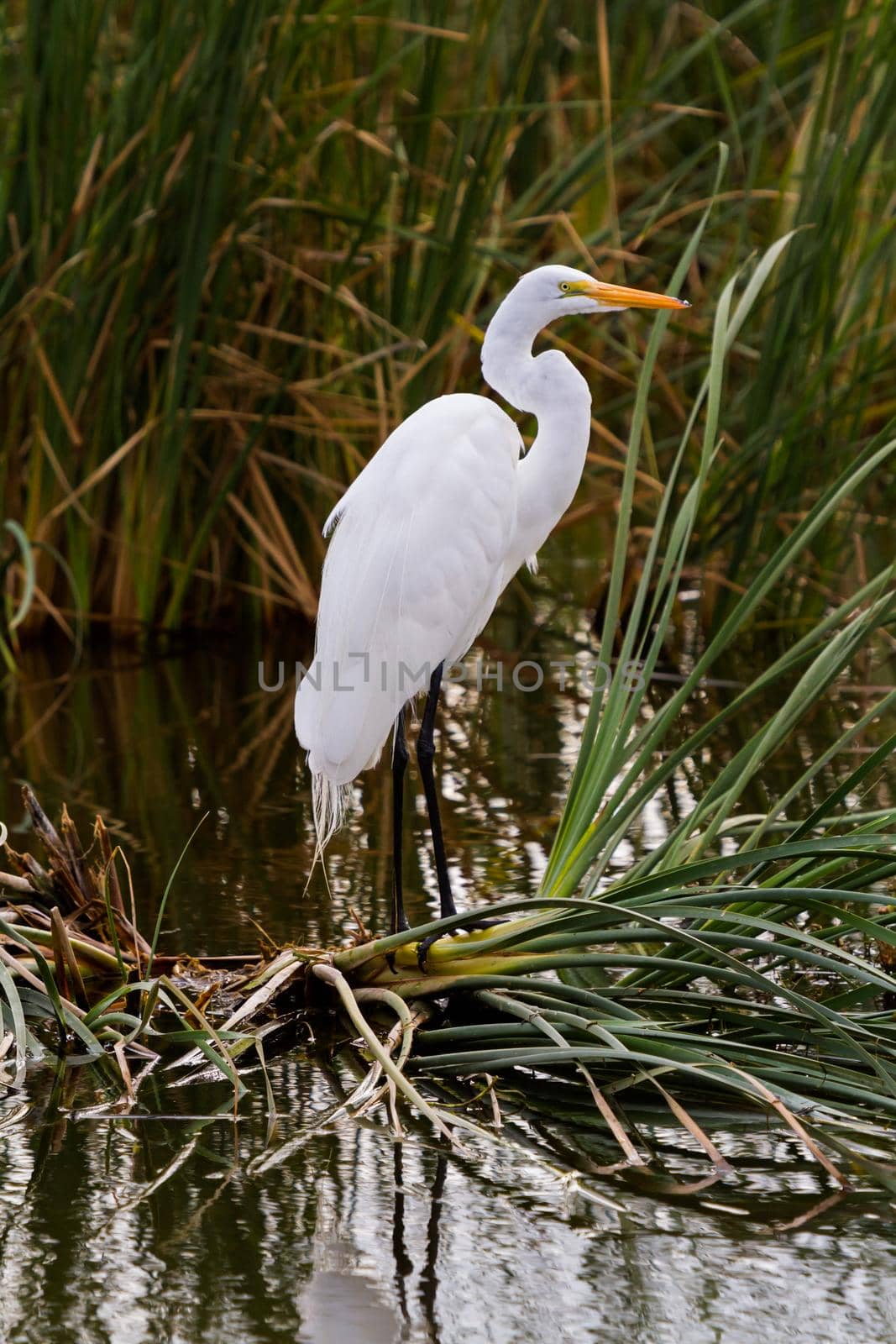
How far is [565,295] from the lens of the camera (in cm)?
279

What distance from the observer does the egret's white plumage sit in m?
2.79

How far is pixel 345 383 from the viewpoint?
16.4 feet

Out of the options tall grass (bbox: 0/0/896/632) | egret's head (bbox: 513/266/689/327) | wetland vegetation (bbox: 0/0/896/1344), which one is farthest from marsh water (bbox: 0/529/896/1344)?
tall grass (bbox: 0/0/896/632)

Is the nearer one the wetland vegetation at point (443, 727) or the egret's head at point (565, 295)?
the wetland vegetation at point (443, 727)

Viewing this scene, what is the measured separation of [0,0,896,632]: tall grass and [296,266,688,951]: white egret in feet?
4.24

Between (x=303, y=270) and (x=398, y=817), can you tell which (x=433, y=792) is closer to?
(x=398, y=817)

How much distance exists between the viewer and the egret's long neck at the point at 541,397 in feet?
9.23

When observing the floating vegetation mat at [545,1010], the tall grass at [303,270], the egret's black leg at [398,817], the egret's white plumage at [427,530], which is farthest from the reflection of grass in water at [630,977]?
Answer: the tall grass at [303,270]

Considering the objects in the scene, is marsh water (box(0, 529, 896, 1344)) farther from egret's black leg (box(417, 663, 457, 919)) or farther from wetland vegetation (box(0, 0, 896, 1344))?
egret's black leg (box(417, 663, 457, 919))

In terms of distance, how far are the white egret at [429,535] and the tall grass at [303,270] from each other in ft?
4.24

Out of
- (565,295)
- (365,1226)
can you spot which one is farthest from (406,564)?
(365,1226)

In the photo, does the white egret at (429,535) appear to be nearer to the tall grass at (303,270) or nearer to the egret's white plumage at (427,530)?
the egret's white plumage at (427,530)

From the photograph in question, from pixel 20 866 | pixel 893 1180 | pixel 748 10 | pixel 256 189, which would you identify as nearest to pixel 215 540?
pixel 256 189

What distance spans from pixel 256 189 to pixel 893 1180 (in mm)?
3286
